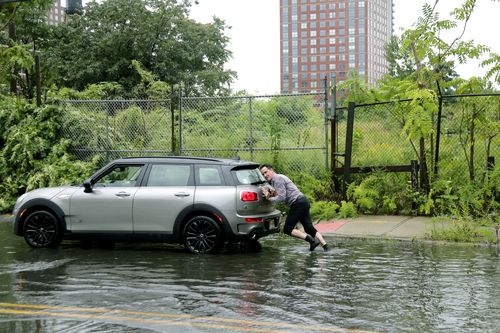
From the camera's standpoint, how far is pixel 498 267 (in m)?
9.05

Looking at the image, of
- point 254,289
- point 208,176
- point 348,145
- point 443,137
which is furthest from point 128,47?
point 254,289

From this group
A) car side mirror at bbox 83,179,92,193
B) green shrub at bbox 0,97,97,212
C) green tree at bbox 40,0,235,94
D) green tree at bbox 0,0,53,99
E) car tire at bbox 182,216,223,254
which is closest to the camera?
car tire at bbox 182,216,223,254

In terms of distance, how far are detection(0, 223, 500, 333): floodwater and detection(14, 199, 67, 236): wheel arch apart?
445 mm

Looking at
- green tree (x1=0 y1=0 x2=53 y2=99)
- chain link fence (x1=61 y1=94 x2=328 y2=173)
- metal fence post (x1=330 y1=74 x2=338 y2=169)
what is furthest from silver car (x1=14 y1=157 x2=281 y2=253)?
green tree (x1=0 y1=0 x2=53 y2=99)

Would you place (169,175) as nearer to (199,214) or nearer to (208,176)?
(208,176)

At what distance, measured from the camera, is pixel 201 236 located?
10594 mm

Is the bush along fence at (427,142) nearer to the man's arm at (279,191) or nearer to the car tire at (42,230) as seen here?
the man's arm at (279,191)

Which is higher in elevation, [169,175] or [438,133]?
[438,133]

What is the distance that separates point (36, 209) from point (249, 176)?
12.8 feet

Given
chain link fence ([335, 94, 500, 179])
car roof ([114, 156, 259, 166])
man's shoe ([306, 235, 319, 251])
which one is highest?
chain link fence ([335, 94, 500, 179])

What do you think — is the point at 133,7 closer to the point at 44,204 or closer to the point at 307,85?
the point at 44,204

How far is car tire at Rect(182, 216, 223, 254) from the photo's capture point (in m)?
10.5

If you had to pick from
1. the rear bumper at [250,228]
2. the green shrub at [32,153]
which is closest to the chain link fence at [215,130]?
the green shrub at [32,153]

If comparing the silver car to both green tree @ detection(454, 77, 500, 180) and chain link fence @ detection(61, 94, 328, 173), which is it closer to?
chain link fence @ detection(61, 94, 328, 173)
